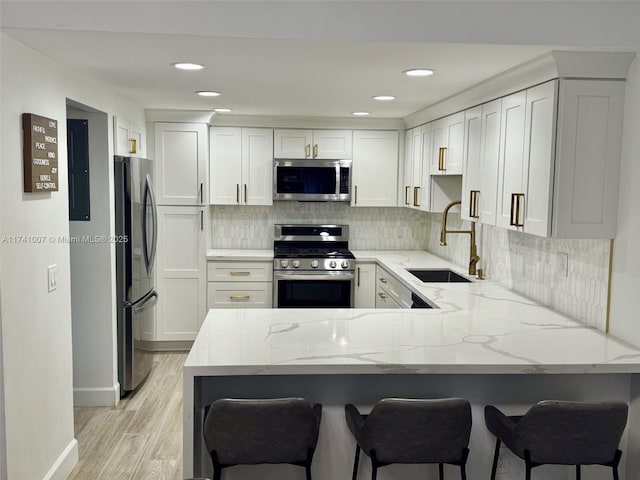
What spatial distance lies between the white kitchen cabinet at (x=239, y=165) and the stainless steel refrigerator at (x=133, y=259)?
1.06 m

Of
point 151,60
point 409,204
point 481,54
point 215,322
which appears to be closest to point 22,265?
point 215,322

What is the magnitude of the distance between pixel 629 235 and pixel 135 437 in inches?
119

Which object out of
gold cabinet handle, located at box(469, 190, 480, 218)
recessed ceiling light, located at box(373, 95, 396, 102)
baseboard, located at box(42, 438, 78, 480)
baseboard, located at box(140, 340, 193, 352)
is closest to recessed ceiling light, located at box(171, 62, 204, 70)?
recessed ceiling light, located at box(373, 95, 396, 102)

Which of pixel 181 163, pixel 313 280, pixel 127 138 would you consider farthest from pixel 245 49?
pixel 313 280

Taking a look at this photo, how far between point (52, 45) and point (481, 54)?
1928mm

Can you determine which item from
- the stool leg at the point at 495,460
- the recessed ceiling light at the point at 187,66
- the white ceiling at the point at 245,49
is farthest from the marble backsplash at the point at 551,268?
the recessed ceiling light at the point at 187,66

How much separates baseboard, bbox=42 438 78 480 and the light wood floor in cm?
5

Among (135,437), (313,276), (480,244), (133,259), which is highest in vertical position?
(480,244)

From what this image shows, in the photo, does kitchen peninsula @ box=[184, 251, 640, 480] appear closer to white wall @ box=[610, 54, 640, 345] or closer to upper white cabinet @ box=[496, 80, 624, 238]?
white wall @ box=[610, 54, 640, 345]

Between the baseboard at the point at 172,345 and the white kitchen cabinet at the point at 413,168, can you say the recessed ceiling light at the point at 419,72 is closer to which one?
the white kitchen cabinet at the point at 413,168

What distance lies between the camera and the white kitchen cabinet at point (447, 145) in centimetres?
406

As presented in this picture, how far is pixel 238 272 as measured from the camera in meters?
5.44

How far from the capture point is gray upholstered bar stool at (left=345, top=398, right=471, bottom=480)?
2.19 meters

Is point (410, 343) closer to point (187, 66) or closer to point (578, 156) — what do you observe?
point (578, 156)
